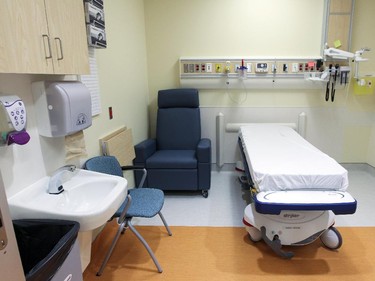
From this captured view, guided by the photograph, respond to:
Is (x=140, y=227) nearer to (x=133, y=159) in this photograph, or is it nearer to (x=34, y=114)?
(x=133, y=159)

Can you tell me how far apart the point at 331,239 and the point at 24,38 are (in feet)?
7.89

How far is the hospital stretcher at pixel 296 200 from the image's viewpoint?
5.69 ft

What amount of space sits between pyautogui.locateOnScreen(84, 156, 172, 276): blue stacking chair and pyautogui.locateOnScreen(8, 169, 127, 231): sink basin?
0.71ft

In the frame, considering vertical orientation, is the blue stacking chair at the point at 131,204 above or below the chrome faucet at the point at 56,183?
below

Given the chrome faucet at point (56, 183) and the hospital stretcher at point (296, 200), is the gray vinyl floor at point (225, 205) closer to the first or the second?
the hospital stretcher at point (296, 200)

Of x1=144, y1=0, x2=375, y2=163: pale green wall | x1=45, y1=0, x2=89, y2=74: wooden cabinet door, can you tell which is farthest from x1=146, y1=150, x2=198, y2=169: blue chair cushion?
x1=45, y1=0, x2=89, y2=74: wooden cabinet door

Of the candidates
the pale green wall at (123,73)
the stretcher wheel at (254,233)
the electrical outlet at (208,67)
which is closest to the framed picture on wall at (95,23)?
the pale green wall at (123,73)

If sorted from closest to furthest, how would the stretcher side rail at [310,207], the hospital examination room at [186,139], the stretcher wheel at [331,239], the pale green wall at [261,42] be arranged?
the hospital examination room at [186,139]
the stretcher side rail at [310,207]
the stretcher wheel at [331,239]
the pale green wall at [261,42]

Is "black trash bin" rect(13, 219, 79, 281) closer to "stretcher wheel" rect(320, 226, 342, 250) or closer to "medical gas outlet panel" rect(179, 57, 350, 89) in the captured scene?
"stretcher wheel" rect(320, 226, 342, 250)

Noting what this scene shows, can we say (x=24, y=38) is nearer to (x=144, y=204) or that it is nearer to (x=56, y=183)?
(x=56, y=183)

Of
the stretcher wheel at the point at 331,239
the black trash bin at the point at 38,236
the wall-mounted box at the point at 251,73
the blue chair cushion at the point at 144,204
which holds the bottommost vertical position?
the stretcher wheel at the point at 331,239

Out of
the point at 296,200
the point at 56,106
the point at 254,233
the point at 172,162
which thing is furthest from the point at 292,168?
the point at 56,106

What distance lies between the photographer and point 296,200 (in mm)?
1755

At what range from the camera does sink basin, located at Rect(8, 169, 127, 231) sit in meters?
1.28
